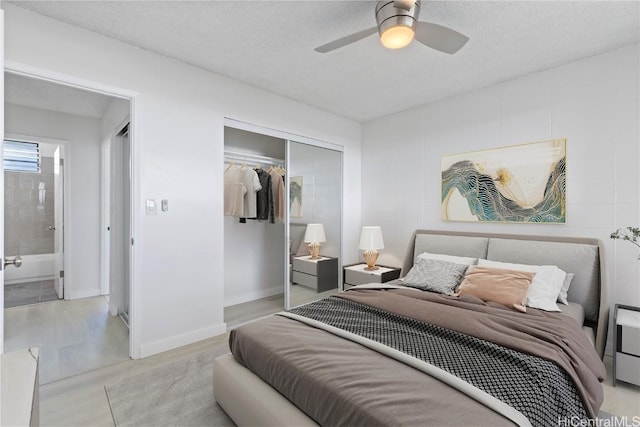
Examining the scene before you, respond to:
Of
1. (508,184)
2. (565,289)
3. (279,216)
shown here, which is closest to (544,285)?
(565,289)

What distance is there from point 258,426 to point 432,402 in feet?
2.91

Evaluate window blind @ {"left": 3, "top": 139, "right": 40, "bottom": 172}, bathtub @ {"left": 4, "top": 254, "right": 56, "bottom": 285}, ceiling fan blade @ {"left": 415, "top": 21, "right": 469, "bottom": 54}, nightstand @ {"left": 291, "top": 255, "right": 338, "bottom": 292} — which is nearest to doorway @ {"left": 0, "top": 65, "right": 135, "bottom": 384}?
window blind @ {"left": 3, "top": 139, "right": 40, "bottom": 172}

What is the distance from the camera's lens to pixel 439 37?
190 centimetres

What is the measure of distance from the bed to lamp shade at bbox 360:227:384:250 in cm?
144

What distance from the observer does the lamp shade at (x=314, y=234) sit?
3.93 metres

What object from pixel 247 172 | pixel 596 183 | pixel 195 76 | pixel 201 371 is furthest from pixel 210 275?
pixel 596 183

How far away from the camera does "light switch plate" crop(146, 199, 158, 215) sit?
262cm

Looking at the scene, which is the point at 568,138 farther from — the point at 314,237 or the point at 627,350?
Answer: the point at 314,237

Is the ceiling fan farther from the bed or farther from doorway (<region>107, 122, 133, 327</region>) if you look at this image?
doorway (<region>107, 122, 133, 327</region>)

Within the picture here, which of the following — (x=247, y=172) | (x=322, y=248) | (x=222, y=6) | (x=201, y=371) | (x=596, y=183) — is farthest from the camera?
(x=322, y=248)

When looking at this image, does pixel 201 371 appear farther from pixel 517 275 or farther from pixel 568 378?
pixel 517 275

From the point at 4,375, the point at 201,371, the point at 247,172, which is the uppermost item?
the point at 247,172

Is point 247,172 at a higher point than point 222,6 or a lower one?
lower

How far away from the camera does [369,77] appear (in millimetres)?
3086
